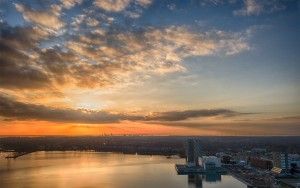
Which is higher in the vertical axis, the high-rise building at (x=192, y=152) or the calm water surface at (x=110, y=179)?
the high-rise building at (x=192, y=152)

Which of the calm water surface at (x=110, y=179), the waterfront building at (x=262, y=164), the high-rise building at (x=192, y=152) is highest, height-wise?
the high-rise building at (x=192, y=152)

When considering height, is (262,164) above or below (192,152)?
below

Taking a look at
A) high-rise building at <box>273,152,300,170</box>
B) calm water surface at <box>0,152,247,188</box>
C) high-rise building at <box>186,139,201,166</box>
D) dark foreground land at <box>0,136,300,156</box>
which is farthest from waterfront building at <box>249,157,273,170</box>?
high-rise building at <box>186,139,201,166</box>

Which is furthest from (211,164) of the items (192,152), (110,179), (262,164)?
(110,179)

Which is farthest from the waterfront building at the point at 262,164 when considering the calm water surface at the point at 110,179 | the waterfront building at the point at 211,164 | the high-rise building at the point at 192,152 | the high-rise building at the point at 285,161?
the high-rise building at the point at 192,152

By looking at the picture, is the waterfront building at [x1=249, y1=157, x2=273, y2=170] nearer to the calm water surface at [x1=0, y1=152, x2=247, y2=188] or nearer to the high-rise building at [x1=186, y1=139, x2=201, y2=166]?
the calm water surface at [x1=0, y1=152, x2=247, y2=188]

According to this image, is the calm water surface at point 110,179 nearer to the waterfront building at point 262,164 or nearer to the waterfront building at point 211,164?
the waterfront building at point 211,164

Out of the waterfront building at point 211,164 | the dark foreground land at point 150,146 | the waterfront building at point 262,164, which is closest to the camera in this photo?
the waterfront building at point 211,164

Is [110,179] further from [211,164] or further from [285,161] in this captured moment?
[285,161]

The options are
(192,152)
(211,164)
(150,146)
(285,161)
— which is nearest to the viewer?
(285,161)

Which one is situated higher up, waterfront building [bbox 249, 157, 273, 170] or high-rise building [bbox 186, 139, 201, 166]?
high-rise building [bbox 186, 139, 201, 166]

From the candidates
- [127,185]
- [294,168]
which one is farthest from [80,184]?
[294,168]
